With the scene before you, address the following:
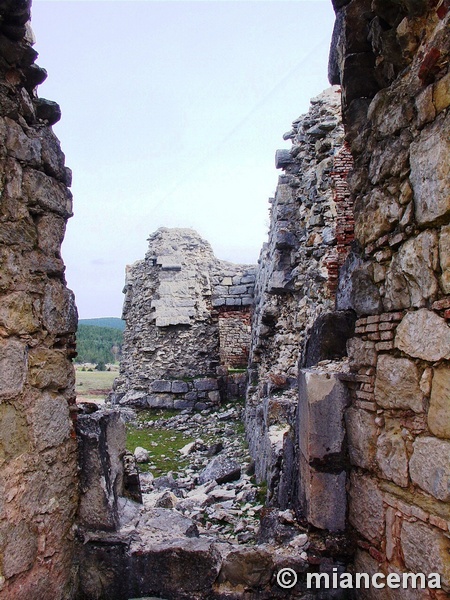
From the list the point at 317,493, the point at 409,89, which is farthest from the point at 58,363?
the point at 409,89

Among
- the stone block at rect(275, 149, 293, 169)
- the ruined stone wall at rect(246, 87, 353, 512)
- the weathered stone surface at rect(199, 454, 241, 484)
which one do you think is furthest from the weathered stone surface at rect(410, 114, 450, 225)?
the stone block at rect(275, 149, 293, 169)

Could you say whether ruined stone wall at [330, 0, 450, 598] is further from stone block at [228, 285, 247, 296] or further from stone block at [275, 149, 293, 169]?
stone block at [228, 285, 247, 296]

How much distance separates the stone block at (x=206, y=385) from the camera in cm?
1241

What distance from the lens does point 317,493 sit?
2959mm

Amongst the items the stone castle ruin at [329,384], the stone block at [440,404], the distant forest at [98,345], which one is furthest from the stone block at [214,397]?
the distant forest at [98,345]

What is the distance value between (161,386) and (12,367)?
10.3 m

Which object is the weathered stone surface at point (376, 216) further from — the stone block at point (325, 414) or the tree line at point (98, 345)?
the tree line at point (98, 345)

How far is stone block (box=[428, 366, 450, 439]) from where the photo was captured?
208 centimetres

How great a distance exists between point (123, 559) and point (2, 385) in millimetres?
1449

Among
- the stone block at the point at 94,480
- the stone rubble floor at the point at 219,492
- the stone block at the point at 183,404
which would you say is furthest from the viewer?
the stone block at the point at 183,404

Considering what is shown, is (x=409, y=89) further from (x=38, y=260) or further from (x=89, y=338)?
(x=89, y=338)

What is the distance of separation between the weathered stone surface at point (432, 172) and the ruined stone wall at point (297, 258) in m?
3.35

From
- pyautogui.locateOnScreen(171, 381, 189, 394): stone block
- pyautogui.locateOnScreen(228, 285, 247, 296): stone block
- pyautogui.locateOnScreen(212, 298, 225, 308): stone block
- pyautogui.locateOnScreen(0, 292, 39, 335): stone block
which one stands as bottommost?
pyautogui.locateOnScreen(171, 381, 189, 394): stone block

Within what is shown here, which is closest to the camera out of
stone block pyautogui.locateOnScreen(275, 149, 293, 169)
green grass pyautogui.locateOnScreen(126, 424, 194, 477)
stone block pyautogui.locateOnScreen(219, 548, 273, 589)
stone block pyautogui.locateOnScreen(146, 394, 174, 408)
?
stone block pyautogui.locateOnScreen(219, 548, 273, 589)
